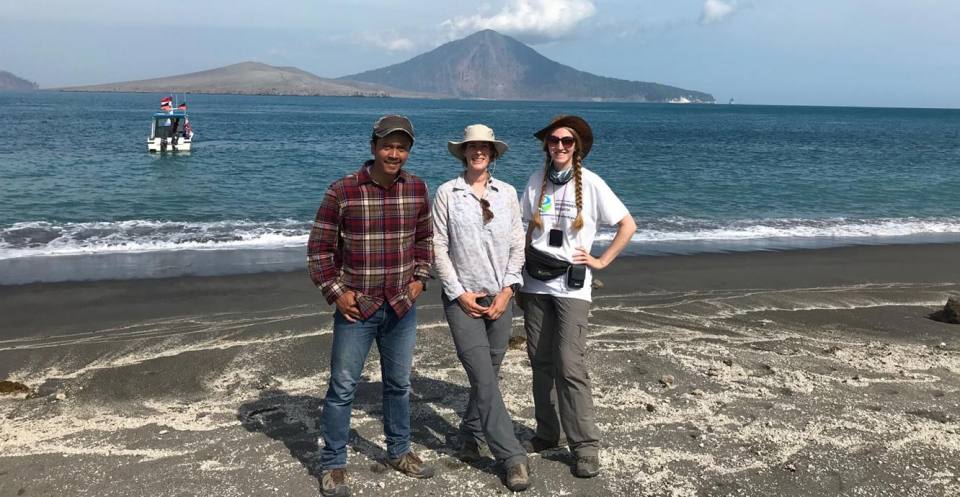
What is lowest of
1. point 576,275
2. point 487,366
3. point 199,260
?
point 199,260

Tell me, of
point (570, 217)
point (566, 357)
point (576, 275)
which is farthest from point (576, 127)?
point (566, 357)

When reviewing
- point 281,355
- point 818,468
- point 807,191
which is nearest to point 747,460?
point 818,468

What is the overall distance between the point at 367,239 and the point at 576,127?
139cm

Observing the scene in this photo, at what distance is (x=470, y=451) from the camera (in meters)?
4.10

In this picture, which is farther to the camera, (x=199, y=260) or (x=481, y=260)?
(x=199, y=260)

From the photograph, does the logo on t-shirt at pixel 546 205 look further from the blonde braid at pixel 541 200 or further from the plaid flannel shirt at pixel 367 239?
the plaid flannel shirt at pixel 367 239

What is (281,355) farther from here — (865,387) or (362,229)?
(865,387)

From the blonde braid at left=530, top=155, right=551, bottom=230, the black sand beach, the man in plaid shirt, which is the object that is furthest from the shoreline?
the blonde braid at left=530, top=155, right=551, bottom=230

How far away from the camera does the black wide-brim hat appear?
12.3ft

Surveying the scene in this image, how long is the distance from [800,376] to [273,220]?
12.8 metres

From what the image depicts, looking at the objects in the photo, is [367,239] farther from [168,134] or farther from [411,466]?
[168,134]

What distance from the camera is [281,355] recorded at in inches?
246

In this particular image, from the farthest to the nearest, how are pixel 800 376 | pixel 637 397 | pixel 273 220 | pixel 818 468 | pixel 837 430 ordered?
pixel 273 220, pixel 800 376, pixel 637 397, pixel 837 430, pixel 818 468

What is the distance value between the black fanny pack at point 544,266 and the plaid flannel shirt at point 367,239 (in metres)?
0.69
